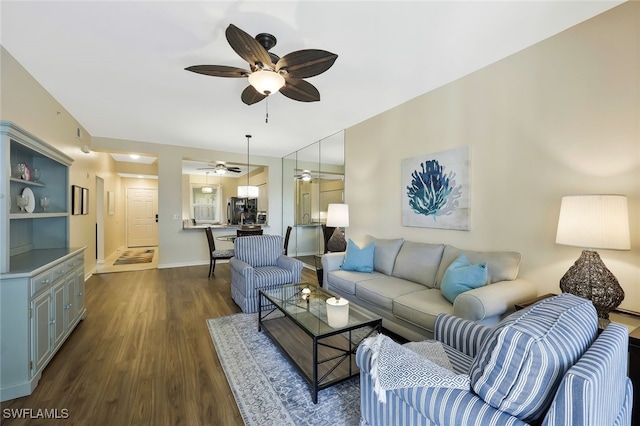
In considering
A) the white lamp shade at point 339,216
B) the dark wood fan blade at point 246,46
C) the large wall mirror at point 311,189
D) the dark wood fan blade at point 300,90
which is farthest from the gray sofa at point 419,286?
the dark wood fan blade at point 246,46

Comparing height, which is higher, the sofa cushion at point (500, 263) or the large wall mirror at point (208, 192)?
the large wall mirror at point (208, 192)

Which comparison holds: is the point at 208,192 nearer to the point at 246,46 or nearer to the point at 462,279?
the point at 246,46

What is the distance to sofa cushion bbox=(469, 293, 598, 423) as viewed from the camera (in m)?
0.87

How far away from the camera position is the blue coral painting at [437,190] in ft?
9.60

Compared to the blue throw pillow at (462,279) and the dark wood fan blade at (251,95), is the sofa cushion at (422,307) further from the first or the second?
the dark wood fan blade at (251,95)

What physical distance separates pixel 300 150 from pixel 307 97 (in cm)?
370

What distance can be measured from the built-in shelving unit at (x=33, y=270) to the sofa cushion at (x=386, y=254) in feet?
10.4

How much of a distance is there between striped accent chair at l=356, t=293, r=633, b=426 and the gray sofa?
85 centimetres

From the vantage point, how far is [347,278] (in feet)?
10.5

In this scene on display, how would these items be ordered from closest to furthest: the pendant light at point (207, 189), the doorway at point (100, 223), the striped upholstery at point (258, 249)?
1. the striped upholstery at point (258, 249)
2. the doorway at point (100, 223)
3. the pendant light at point (207, 189)

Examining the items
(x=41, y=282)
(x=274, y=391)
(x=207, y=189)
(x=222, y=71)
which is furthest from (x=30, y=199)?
(x=207, y=189)

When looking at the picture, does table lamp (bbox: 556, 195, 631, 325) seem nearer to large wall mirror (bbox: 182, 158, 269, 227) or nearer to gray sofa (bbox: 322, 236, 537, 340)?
gray sofa (bbox: 322, 236, 537, 340)

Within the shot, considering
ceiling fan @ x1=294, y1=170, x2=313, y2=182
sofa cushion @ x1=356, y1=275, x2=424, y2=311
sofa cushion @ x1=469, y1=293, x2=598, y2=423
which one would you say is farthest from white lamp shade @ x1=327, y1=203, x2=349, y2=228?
sofa cushion @ x1=469, y1=293, x2=598, y2=423

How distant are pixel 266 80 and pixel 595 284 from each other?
2.72 metres
